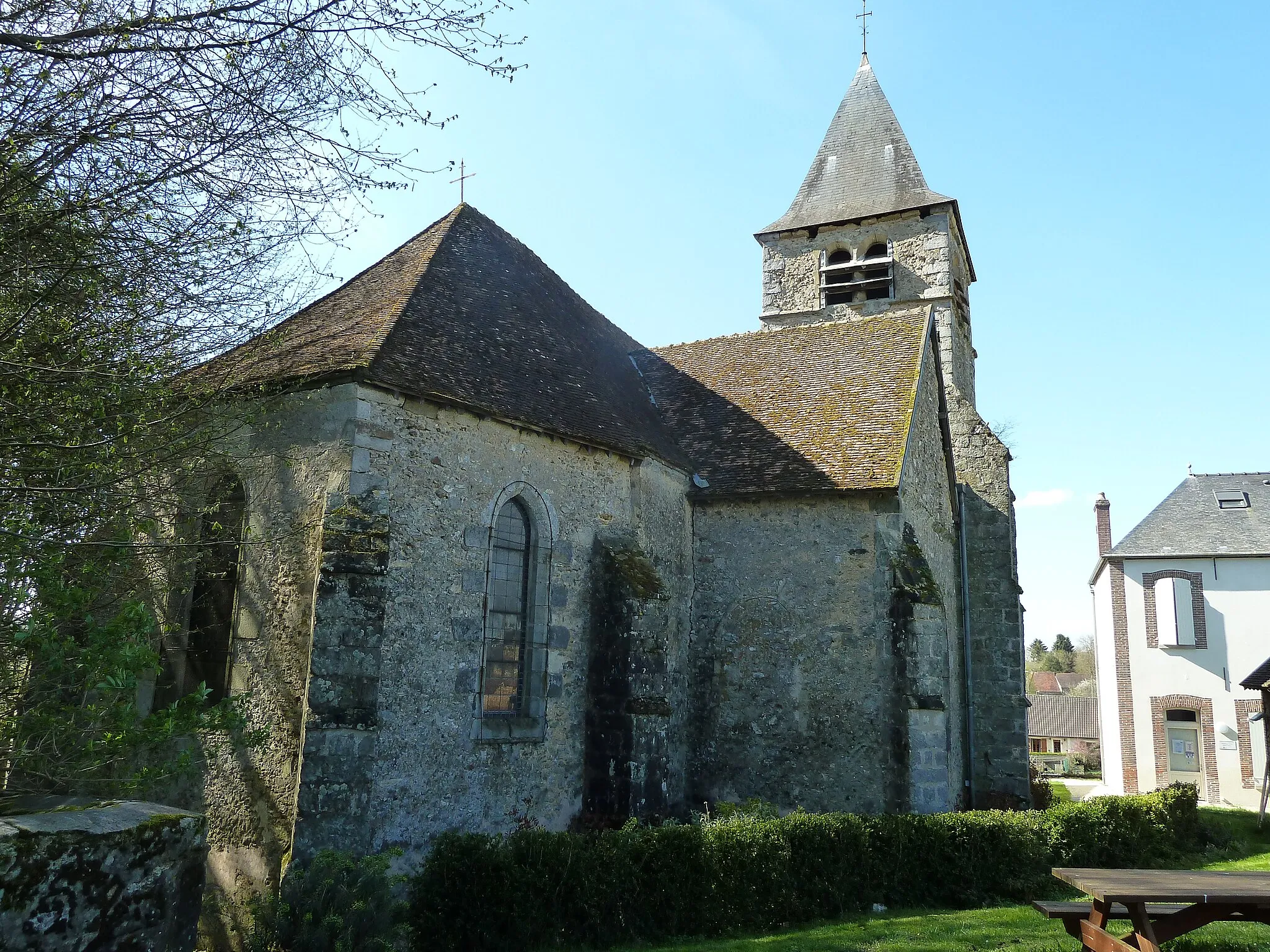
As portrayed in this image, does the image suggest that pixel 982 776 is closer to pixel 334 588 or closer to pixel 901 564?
pixel 901 564

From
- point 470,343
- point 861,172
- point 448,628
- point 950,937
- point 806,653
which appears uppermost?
point 861,172

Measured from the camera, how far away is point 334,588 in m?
7.97

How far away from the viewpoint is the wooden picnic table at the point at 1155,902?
17.3 ft

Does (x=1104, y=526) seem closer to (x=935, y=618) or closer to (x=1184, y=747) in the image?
(x=1184, y=747)

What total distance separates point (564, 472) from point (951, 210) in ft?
43.7

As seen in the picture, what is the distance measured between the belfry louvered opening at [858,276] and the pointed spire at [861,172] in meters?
0.86

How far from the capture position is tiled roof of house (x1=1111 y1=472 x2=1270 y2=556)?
26.0 m

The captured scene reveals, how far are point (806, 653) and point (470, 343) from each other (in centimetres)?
622

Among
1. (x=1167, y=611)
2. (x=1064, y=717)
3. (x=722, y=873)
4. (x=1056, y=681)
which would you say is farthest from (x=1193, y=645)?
(x=1056, y=681)

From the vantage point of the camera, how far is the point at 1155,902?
5.88 metres

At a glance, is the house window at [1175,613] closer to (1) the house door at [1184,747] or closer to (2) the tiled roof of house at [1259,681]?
(1) the house door at [1184,747]

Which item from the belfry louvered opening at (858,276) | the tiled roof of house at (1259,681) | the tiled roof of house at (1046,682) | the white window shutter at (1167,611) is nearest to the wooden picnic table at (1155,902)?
the tiled roof of house at (1259,681)

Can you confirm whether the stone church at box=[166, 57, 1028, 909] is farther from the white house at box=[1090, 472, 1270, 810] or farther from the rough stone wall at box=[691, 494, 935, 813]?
the white house at box=[1090, 472, 1270, 810]

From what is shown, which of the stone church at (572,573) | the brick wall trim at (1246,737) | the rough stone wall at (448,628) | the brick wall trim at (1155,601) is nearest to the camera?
the rough stone wall at (448,628)
